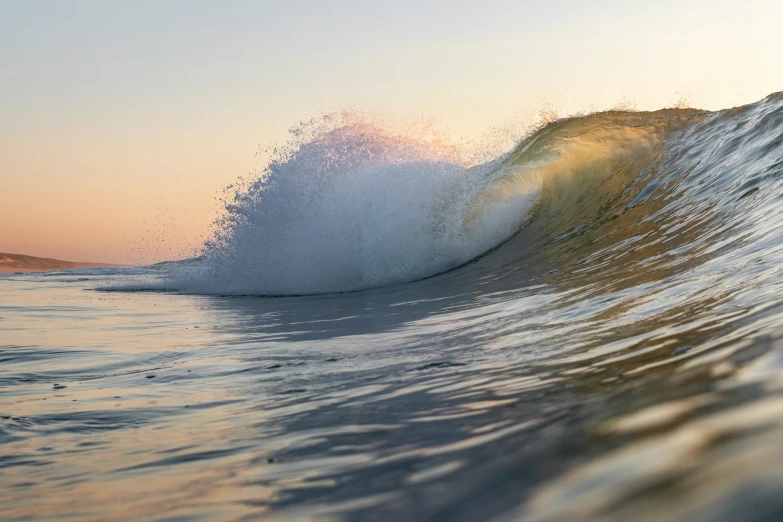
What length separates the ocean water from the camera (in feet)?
4.11

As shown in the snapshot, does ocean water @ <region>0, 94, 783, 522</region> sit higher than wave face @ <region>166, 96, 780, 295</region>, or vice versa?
wave face @ <region>166, 96, 780, 295</region>

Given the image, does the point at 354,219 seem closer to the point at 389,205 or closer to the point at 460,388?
the point at 389,205

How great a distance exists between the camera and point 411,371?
3000 millimetres

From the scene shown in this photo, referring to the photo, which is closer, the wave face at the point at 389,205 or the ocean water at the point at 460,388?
the ocean water at the point at 460,388

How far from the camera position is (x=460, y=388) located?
248 cm

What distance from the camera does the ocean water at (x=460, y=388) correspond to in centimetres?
125

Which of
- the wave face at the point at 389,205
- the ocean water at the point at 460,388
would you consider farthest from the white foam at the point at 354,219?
the ocean water at the point at 460,388

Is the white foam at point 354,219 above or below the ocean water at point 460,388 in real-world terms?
above

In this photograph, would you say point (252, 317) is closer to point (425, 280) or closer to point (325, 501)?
point (425, 280)

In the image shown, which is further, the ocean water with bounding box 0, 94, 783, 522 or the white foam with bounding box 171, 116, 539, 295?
the white foam with bounding box 171, 116, 539, 295

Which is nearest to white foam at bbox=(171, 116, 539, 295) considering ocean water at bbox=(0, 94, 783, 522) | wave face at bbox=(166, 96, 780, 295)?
wave face at bbox=(166, 96, 780, 295)

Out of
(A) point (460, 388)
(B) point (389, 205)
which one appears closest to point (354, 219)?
(B) point (389, 205)

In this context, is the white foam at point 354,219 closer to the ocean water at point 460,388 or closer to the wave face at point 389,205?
the wave face at point 389,205

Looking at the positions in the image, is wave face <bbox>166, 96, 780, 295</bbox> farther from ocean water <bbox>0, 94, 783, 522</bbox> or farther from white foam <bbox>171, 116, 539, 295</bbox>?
ocean water <bbox>0, 94, 783, 522</bbox>
